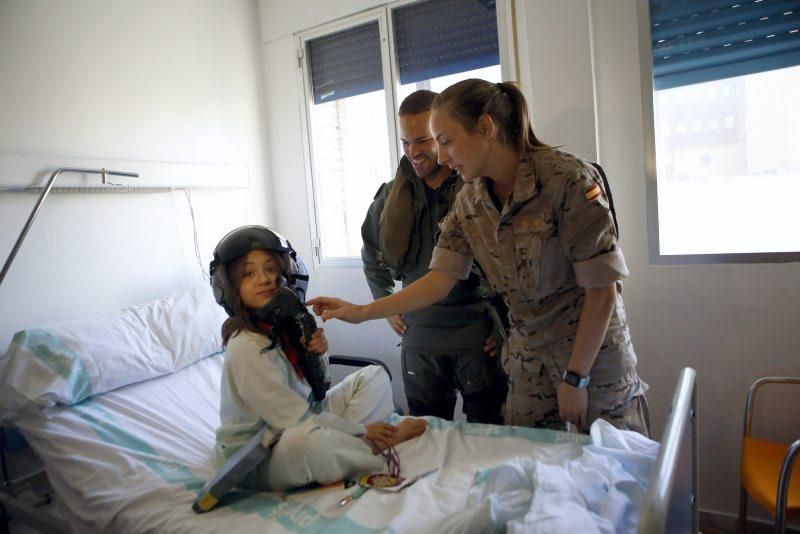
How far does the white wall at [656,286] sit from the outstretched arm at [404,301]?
989mm

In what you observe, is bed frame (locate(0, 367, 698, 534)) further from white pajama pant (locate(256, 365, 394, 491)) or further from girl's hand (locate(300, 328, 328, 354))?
girl's hand (locate(300, 328, 328, 354))

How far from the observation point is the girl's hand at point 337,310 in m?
1.70

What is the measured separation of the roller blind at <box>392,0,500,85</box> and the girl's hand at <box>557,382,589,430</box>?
1.81m

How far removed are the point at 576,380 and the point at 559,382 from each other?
11 cm

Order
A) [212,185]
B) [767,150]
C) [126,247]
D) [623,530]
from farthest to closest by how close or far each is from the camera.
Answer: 1. [212,185]
2. [126,247]
3. [767,150]
4. [623,530]

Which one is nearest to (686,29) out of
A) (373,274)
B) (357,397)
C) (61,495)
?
(373,274)

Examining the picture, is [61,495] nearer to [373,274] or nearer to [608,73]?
[373,274]

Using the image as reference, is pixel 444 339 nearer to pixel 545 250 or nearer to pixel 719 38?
pixel 545 250

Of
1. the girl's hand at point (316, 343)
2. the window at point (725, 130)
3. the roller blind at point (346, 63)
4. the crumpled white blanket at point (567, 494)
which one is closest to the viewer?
the crumpled white blanket at point (567, 494)

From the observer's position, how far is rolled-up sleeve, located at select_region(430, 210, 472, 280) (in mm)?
1639

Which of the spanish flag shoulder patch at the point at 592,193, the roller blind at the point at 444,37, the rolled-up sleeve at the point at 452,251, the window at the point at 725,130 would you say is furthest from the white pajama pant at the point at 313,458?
Answer: the roller blind at the point at 444,37

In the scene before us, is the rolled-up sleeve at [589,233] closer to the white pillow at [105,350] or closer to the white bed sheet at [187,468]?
the white bed sheet at [187,468]

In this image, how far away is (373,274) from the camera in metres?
2.29

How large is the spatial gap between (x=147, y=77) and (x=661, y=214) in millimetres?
2419
